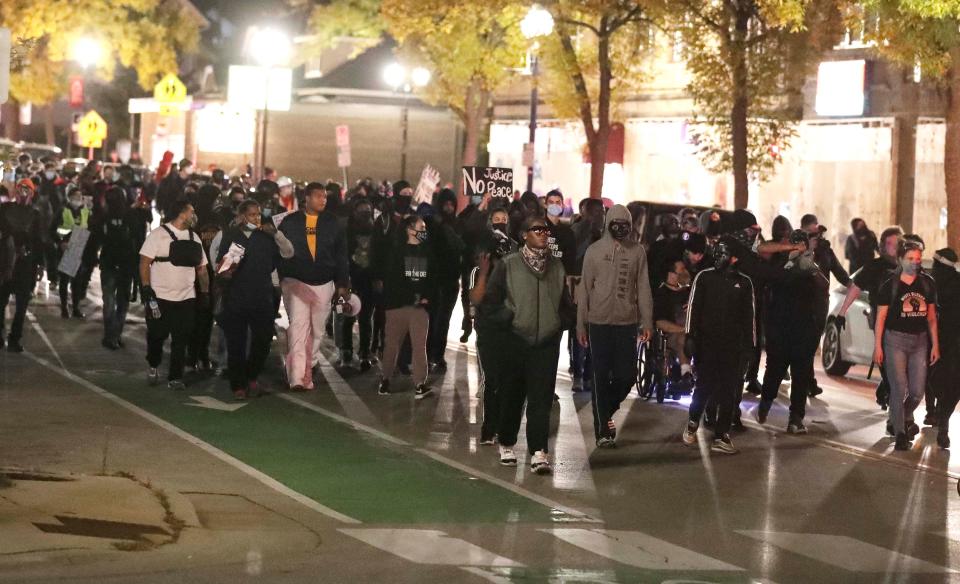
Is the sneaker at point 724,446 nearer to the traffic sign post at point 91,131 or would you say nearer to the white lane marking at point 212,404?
the white lane marking at point 212,404

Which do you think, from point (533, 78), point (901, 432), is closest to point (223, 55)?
point (533, 78)

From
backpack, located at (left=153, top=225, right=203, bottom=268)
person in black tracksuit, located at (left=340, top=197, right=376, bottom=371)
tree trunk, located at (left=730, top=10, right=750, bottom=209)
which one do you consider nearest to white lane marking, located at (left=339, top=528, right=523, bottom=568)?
backpack, located at (left=153, top=225, right=203, bottom=268)

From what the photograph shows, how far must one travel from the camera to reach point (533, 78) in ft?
116

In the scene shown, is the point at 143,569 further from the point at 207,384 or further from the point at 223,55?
the point at 223,55

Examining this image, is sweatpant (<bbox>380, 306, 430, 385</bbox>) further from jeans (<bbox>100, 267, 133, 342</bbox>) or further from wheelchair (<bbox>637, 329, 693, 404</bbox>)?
jeans (<bbox>100, 267, 133, 342</bbox>)

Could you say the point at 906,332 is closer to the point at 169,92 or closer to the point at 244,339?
the point at 244,339

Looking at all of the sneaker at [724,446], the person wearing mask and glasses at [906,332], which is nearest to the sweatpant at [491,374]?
the sneaker at [724,446]

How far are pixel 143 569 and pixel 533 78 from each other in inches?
1065

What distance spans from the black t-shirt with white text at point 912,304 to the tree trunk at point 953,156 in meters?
10.2

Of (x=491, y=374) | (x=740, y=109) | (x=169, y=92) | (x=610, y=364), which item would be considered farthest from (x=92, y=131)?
(x=491, y=374)

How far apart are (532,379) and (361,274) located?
7260mm

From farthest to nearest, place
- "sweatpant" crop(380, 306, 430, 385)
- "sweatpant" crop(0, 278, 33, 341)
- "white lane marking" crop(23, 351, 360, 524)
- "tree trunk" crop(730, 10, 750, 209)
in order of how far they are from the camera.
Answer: "tree trunk" crop(730, 10, 750, 209) < "sweatpant" crop(0, 278, 33, 341) < "sweatpant" crop(380, 306, 430, 385) < "white lane marking" crop(23, 351, 360, 524)

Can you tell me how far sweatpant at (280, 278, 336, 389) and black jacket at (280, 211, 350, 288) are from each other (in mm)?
87

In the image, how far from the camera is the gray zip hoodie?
14.0 meters
